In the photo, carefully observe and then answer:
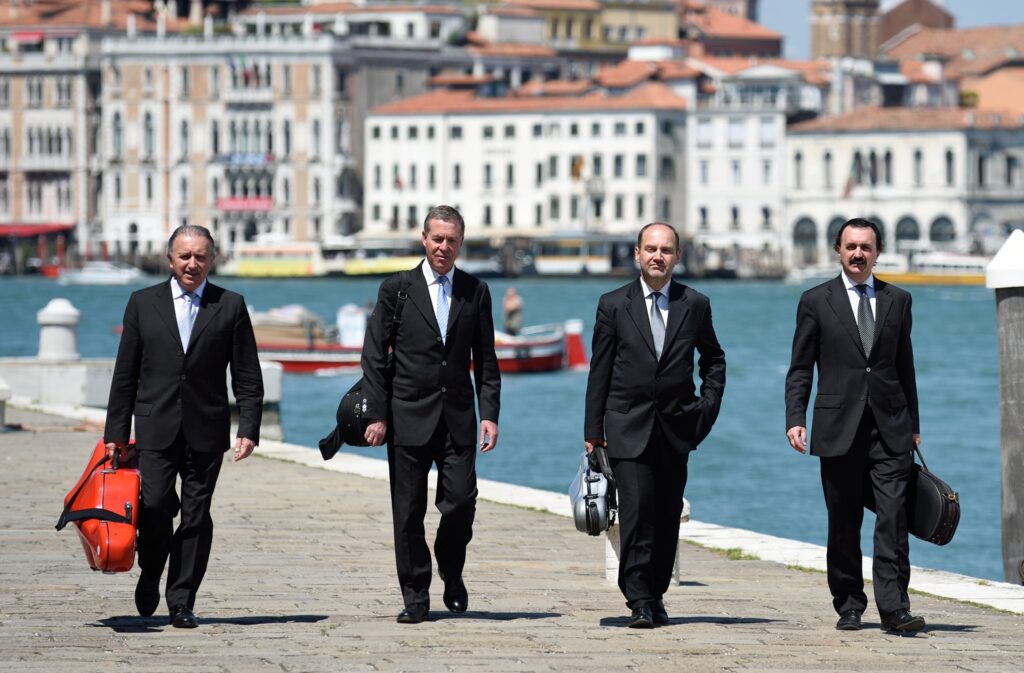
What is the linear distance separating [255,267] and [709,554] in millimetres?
105137

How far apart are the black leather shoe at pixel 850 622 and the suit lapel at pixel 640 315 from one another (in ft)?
3.77

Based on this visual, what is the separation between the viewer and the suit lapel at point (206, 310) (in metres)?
9.48

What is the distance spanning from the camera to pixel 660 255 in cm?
941

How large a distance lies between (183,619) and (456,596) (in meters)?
1.06

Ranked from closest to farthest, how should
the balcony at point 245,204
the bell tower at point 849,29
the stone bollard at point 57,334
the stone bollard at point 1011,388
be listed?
the stone bollard at point 1011,388 < the stone bollard at point 57,334 < the balcony at point 245,204 < the bell tower at point 849,29

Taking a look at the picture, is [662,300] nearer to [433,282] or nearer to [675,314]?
[675,314]

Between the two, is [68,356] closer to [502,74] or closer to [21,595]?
[21,595]

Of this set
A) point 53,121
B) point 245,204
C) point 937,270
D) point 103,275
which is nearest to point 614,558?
point 937,270

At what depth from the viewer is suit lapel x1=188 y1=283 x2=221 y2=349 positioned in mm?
A: 9477

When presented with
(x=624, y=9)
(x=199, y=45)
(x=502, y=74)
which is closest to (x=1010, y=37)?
(x=624, y=9)

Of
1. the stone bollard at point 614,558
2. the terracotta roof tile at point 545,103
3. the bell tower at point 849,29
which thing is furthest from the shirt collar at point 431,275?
the bell tower at point 849,29

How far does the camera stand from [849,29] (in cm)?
13338

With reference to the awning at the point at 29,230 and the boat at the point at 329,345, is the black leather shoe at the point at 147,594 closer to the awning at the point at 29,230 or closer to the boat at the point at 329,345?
the boat at the point at 329,345

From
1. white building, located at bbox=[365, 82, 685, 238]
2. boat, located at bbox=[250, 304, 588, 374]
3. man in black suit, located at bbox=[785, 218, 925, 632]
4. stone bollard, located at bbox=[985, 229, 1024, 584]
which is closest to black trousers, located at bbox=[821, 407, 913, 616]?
man in black suit, located at bbox=[785, 218, 925, 632]
